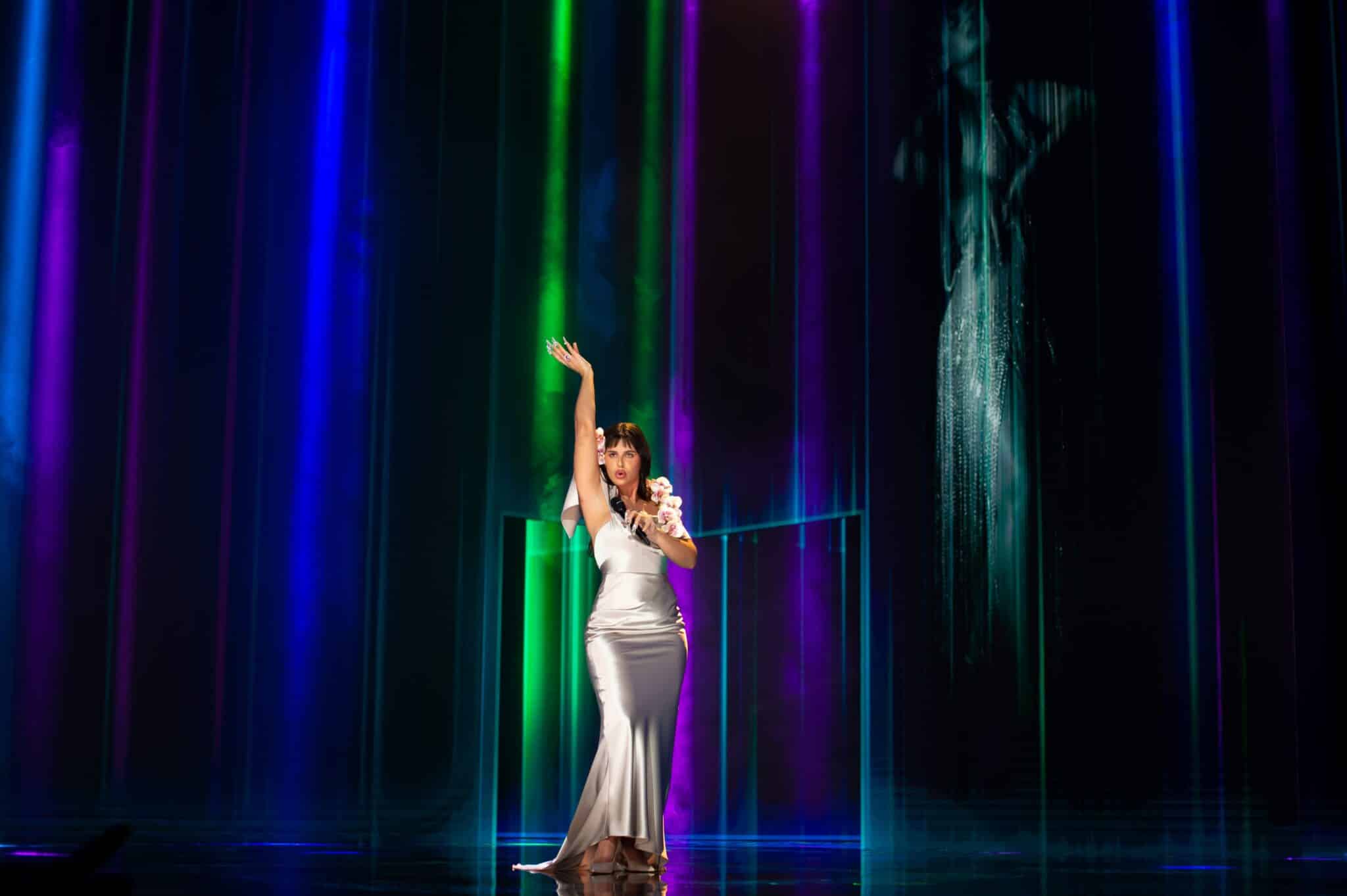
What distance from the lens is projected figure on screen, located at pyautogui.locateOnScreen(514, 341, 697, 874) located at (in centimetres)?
441

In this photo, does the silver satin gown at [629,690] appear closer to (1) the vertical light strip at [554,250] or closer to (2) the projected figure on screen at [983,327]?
(2) the projected figure on screen at [983,327]

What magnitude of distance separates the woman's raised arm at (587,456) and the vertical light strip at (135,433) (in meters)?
2.68

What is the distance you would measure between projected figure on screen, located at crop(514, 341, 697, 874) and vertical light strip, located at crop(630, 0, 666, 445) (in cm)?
253

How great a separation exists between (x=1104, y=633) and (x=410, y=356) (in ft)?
11.3

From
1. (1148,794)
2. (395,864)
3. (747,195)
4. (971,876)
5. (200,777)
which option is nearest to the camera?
(971,876)

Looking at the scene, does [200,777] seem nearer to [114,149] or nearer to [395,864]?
[395,864]

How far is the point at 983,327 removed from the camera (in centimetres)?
658

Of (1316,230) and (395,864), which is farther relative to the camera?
(1316,230)

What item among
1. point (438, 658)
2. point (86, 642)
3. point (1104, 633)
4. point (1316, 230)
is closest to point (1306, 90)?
point (1316, 230)

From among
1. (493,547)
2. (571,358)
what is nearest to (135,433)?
(493,547)

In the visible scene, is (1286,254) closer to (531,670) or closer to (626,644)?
(626,644)

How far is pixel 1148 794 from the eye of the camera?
595 cm

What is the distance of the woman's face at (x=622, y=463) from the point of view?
4680 mm

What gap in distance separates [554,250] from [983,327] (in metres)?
2.18
